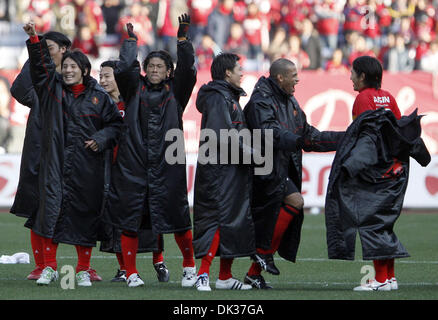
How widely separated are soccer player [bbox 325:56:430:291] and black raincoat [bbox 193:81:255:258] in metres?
0.71

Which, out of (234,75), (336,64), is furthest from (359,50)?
(234,75)

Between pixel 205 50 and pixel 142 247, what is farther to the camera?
pixel 205 50

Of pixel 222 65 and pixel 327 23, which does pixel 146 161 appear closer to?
pixel 222 65

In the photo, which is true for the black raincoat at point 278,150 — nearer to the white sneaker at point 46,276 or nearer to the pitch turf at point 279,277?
the pitch turf at point 279,277

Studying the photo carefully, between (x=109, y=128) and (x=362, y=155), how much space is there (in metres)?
2.24

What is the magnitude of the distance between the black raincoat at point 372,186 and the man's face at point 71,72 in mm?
2395

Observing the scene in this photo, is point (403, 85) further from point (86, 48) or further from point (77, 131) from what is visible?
point (77, 131)

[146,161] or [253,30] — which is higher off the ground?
[253,30]

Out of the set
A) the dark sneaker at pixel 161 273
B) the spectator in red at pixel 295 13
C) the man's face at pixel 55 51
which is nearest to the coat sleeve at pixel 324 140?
the dark sneaker at pixel 161 273

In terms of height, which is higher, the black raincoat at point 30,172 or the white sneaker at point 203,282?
the black raincoat at point 30,172

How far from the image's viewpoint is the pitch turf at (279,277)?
809 centimetres

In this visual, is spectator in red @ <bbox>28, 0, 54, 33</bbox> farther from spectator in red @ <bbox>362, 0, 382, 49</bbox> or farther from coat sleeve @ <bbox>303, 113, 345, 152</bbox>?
coat sleeve @ <bbox>303, 113, 345, 152</bbox>

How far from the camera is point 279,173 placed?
8.83 meters

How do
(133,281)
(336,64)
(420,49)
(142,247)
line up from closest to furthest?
(133,281) → (142,247) → (336,64) → (420,49)
